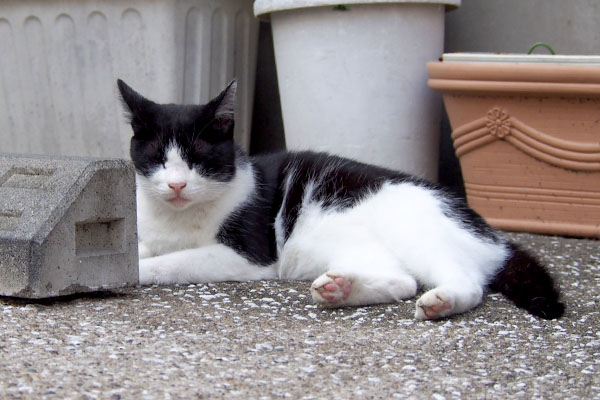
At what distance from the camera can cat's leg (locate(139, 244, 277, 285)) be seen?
2.27 metres

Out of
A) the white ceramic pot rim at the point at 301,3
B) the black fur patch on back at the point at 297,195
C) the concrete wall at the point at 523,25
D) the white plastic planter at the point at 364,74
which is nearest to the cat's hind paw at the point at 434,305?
the black fur patch on back at the point at 297,195

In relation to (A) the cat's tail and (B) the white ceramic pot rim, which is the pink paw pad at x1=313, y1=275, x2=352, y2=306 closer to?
(A) the cat's tail

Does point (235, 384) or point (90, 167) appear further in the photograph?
point (90, 167)

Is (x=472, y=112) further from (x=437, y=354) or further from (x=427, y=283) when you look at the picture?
(x=437, y=354)

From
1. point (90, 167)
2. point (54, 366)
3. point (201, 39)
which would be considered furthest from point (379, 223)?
point (201, 39)

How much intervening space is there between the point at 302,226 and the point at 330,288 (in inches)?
18.8

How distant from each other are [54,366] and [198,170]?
89 cm

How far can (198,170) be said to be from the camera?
7.54ft

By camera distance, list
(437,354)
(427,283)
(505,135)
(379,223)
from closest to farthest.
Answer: (437,354) → (427,283) → (379,223) → (505,135)

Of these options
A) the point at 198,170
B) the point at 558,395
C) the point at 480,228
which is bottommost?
the point at 558,395

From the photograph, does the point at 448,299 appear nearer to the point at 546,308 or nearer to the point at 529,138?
the point at 546,308

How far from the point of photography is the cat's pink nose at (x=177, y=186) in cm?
222

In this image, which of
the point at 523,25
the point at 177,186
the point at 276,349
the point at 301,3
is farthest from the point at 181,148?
the point at 523,25

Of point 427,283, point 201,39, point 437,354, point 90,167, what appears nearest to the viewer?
point 437,354
